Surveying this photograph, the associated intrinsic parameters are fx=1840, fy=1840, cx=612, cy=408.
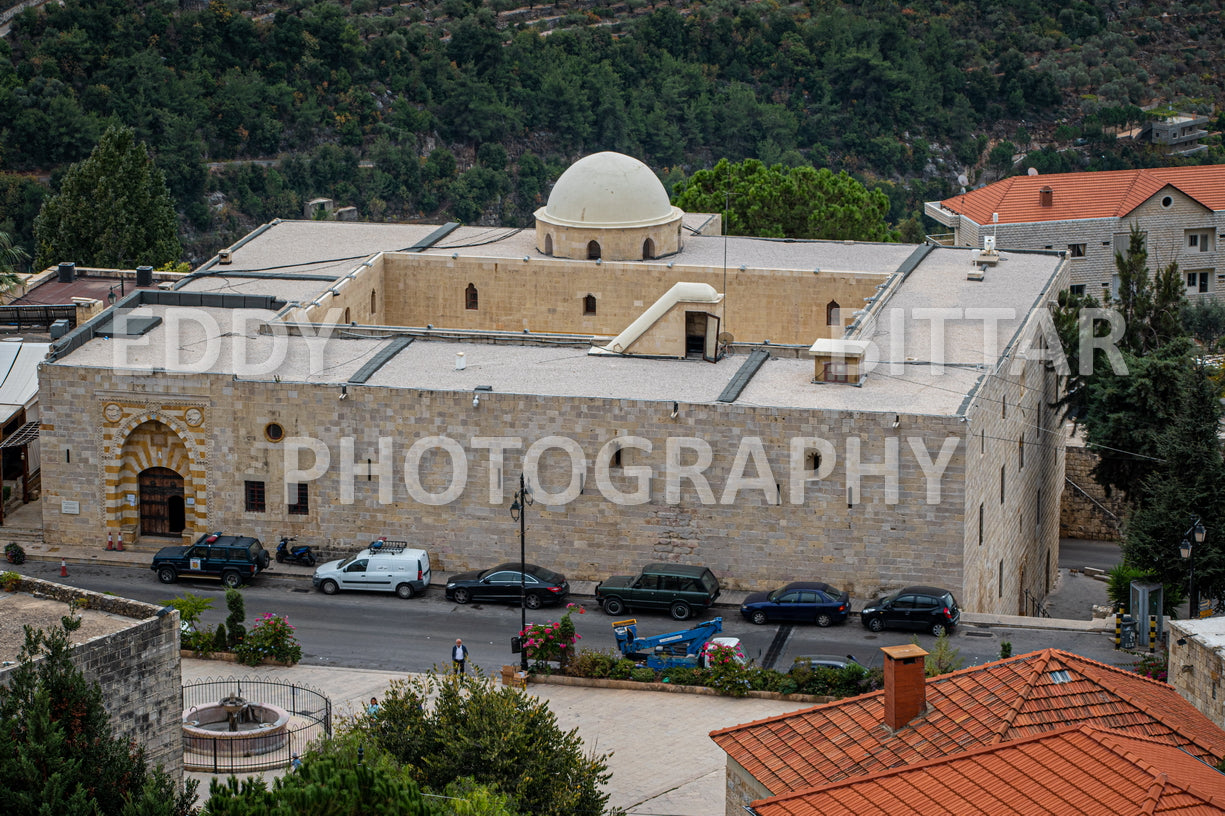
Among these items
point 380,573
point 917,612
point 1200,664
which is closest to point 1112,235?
point 917,612

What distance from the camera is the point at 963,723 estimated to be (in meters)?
33.2

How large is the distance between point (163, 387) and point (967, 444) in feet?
79.9

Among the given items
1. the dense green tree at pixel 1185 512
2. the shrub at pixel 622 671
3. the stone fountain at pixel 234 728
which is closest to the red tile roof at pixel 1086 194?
the dense green tree at pixel 1185 512

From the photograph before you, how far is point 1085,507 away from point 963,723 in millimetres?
43866

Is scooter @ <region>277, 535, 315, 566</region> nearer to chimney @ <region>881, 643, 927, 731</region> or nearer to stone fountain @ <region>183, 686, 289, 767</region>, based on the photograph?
stone fountain @ <region>183, 686, 289, 767</region>

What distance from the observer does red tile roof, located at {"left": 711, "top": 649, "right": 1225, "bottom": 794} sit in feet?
108

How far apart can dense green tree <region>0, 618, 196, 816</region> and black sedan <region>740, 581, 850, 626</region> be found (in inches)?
814

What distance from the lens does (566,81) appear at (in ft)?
477

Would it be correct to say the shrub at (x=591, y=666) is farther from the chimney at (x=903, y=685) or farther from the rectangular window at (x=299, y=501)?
the chimney at (x=903, y=685)

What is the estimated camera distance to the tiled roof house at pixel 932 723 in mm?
32812

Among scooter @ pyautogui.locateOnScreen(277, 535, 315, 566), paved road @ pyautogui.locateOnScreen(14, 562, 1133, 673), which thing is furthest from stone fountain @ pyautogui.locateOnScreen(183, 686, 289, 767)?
scooter @ pyautogui.locateOnScreen(277, 535, 315, 566)

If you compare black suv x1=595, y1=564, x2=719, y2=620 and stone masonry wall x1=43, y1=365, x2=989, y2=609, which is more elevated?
stone masonry wall x1=43, y1=365, x2=989, y2=609

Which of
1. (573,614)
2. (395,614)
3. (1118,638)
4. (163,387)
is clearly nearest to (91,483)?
(163,387)

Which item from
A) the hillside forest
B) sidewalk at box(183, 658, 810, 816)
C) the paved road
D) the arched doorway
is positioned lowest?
sidewalk at box(183, 658, 810, 816)
